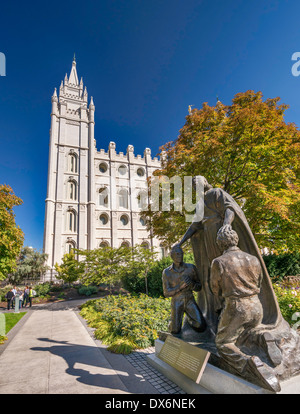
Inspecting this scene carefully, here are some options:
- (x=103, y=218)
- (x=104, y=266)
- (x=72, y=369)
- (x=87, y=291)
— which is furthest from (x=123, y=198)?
(x=72, y=369)

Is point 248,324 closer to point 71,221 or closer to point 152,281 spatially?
point 152,281

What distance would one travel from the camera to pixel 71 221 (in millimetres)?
32406

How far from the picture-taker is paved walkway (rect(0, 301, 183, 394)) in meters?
3.78

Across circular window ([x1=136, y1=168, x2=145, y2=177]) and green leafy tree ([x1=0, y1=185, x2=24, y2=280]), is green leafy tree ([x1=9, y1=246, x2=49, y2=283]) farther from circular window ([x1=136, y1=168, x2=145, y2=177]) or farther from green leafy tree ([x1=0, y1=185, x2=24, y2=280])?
circular window ([x1=136, y1=168, x2=145, y2=177])

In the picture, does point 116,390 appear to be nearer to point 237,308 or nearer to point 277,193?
point 237,308

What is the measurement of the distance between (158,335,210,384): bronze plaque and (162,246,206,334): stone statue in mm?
326

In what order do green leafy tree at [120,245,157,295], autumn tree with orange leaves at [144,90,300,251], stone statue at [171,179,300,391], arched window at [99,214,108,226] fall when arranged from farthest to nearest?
arched window at [99,214,108,226], green leafy tree at [120,245,157,295], autumn tree with orange leaves at [144,90,300,251], stone statue at [171,179,300,391]

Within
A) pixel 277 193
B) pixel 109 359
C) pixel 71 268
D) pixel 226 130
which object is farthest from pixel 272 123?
pixel 71 268

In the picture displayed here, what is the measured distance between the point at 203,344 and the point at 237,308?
1.12m

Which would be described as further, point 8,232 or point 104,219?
point 104,219

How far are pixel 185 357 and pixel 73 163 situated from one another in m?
35.1

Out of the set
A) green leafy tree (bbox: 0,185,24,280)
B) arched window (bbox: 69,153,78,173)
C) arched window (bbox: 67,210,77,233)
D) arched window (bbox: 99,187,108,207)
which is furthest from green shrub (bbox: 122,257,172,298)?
arched window (bbox: 69,153,78,173)

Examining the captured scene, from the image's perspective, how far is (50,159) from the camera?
107 ft

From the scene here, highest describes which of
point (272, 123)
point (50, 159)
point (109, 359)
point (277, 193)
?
point (50, 159)
